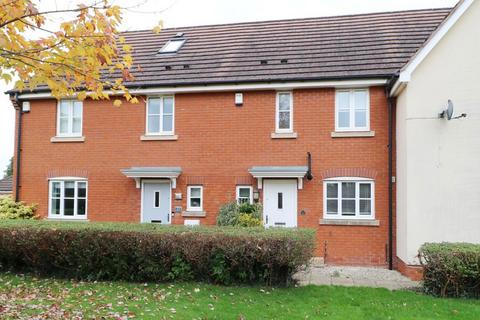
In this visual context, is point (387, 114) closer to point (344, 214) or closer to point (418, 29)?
point (344, 214)

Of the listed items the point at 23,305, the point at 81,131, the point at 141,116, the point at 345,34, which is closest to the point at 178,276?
the point at 23,305

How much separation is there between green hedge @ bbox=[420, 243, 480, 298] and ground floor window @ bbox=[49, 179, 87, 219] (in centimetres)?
1066

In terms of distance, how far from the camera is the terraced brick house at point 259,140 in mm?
12758

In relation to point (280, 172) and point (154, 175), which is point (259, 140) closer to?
point (280, 172)

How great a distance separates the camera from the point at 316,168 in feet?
43.3

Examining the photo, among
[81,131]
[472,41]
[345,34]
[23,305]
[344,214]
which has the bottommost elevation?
[23,305]

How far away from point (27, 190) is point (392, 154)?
11.9m

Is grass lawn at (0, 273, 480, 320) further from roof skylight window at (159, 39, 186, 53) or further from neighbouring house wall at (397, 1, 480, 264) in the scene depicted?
roof skylight window at (159, 39, 186, 53)

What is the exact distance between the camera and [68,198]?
1483 cm

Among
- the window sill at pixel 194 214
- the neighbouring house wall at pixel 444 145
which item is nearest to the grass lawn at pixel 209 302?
the neighbouring house wall at pixel 444 145

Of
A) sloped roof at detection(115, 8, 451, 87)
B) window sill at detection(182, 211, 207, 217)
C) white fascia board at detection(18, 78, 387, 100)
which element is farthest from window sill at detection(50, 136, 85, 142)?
window sill at detection(182, 211, 207, 217)

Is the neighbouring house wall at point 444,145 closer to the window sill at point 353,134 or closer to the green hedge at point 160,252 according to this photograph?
the window sill at point 353,134

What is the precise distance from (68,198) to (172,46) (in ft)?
22.0

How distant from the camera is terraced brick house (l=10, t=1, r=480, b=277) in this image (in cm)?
1276
